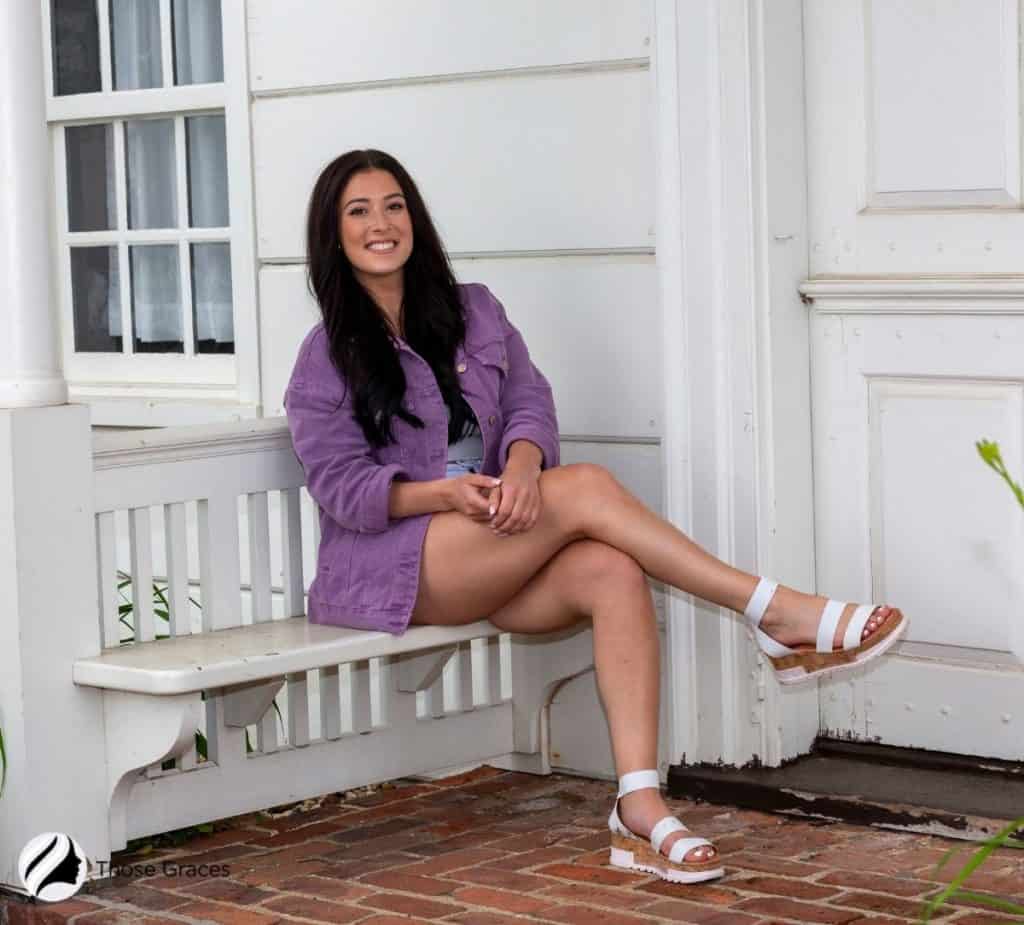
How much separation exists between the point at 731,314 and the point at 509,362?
501 millimetres

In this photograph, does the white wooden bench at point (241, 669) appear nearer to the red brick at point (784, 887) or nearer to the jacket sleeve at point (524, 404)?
the jacket sleeve at point (524, 404)

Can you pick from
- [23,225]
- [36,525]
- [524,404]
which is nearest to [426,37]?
[524,404]

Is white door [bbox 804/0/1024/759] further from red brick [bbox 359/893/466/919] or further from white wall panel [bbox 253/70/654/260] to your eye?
red brick [bbox 359/893/466/919]

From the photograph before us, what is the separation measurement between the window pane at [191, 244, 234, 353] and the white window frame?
3cm

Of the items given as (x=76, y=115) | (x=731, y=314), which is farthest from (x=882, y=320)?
(x=76, y=115)

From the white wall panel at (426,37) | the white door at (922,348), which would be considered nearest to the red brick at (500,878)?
the white door at (922,348)

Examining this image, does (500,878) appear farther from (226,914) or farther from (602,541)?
(602,541)

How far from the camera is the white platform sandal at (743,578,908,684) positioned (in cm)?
377

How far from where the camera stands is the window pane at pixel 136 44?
5.51m

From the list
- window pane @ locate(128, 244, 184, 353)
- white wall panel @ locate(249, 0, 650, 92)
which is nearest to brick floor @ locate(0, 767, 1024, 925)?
window pane @ locate(128, 244, 184, 353)

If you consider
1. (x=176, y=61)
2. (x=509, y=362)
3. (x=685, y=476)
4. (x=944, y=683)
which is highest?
(x=176, y=61)

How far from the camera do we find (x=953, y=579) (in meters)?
4.17

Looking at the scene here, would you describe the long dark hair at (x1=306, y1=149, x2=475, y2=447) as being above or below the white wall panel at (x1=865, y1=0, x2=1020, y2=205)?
below

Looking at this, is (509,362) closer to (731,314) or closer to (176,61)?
(731,314)
